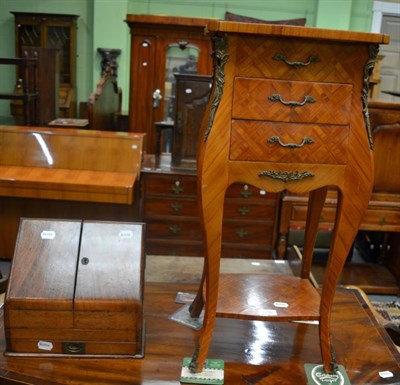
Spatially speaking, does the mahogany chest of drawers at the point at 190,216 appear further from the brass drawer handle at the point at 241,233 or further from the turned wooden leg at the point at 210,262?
the turned wooden leg at the point at 210,262

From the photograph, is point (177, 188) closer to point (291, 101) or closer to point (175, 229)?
point (175, 229)

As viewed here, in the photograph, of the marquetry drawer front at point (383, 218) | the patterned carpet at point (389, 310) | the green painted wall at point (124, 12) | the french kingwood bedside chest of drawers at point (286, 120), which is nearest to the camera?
the french kingwood bedside chest of drawers at point (286, 120)

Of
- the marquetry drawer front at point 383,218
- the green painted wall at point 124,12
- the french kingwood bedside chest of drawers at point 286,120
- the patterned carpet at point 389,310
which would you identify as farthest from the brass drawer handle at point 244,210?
the green painted wall at point 124,12

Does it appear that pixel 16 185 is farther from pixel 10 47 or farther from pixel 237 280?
pixel 10 47

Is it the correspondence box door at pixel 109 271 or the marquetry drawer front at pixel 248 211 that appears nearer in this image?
the correspondence box door at pixel 109 271

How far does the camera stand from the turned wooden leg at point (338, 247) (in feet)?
5.02

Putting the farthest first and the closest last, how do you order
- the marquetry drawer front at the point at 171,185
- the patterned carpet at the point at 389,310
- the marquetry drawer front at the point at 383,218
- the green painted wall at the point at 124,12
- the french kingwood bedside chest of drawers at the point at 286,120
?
the green painted wall at the point at 124,12 → the marquetry drawer front at the point at 171,185 → the marquetry drawer front at the point at 383,218 → the patterned carpet at the point at 389,310 → the french kingwood bedside chest of drawers at the point at 286,120

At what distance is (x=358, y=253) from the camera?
163 inches

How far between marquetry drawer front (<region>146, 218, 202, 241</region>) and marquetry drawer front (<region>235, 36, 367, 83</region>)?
2.17 m

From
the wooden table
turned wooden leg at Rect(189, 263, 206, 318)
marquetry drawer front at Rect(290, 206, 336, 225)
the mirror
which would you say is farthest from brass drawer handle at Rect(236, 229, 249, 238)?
the mirror

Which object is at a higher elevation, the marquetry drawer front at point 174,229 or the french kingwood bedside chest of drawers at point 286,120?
the french kingwood bedside chest of drawers at point 286,120

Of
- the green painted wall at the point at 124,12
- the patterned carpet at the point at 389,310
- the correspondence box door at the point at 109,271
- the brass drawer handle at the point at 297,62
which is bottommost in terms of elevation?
the patterned carpet at the point at 389,310

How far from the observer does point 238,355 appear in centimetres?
171

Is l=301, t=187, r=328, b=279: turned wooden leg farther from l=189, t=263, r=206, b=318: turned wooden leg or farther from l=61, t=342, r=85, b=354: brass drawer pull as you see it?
l=61, t=342, r=85, b=354: brass drawer pull
